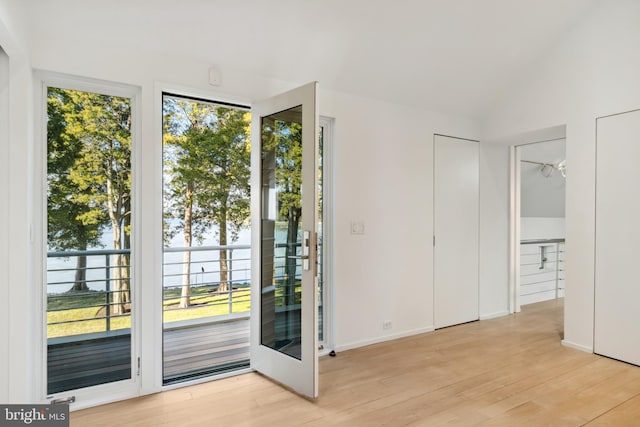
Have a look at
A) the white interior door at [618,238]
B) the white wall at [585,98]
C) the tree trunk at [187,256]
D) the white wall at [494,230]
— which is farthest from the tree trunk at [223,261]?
the white interior door at [618,238]

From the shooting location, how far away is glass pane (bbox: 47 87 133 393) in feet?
7.86

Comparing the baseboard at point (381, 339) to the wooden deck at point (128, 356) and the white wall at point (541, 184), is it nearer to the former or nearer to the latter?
the wooden deck at point (128, 356)

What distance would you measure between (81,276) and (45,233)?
36cm

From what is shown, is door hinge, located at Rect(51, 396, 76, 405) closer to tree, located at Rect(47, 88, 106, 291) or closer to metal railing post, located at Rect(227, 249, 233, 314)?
tree, located at Rect(47, 88, 106, 291)

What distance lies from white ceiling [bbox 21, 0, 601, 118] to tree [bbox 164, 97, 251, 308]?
6.02 feet

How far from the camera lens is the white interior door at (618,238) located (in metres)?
3.14

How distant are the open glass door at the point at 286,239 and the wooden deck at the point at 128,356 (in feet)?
1.70

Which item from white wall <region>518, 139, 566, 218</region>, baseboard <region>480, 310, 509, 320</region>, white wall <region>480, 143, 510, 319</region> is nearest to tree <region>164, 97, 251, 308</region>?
white wall <region>480, 143, 510, 319</region>

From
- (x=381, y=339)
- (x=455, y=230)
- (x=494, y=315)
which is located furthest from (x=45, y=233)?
(x=494, y=315)

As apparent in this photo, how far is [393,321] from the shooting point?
12.4 ft

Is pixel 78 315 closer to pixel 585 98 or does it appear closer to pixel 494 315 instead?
pixel 494 315

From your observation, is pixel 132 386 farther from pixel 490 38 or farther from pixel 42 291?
pixel 490 38

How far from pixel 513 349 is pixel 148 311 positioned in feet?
10.9

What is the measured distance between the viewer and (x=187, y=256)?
4512mm
